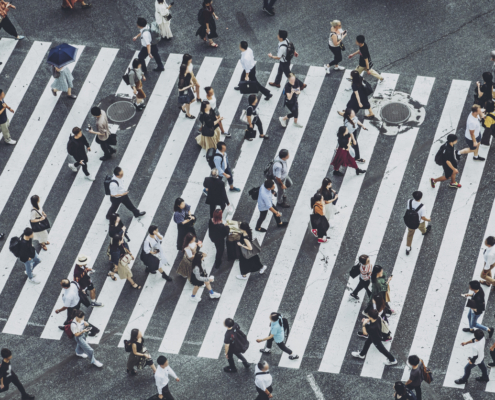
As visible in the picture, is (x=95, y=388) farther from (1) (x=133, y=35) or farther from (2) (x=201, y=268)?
(1) (x=133, y=35)

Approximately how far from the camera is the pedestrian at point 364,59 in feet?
77.0

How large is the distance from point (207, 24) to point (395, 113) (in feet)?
18.8

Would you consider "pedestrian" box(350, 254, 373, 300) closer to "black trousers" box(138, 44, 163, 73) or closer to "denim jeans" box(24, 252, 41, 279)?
"denim jeans" box(24, 252, 41, 279)

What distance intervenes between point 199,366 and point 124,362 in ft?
5.38

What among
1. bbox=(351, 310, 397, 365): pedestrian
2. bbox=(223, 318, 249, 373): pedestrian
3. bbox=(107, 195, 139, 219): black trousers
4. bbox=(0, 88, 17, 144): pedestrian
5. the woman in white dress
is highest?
the woman in white dress

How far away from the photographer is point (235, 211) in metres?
21.9

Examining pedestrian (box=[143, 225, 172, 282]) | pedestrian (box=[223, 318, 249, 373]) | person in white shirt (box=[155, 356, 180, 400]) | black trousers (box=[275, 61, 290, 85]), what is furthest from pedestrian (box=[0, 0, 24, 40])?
person in white shirt (box=[155, 356, 180, 400])

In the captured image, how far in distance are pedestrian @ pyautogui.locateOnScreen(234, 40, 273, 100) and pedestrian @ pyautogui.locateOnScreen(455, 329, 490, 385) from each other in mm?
8824

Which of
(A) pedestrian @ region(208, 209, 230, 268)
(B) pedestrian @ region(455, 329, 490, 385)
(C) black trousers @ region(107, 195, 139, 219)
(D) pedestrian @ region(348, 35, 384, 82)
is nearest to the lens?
(B) pedestrian @ region(455, 329, 490, 385)

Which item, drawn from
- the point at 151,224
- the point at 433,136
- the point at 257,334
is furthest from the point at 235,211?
the point at 433,136

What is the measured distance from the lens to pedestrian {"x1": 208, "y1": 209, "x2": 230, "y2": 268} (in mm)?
19953

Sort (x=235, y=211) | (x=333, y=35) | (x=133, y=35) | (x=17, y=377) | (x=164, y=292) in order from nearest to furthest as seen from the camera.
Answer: (x=17, y=377) → (x=164, y=292) → (x=235, y=211) → (x=333, y=35) → (x=133, y=35)

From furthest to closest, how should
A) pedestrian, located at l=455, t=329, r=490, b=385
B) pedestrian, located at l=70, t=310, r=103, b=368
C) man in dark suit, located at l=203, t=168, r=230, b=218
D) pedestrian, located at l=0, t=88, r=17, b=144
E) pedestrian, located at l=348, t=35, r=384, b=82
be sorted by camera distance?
pedestrian, located at l=348, t=35, r=384, b=82, pedestrian, located at l=0, t=88, r=17, b=144, man in dark suit, located at l=203, t=168, r=230, b=218, pedestrian, located at l=70, t=310, r=103, b=368, pedestrian, located at l=455, t=329, r=490, b=385

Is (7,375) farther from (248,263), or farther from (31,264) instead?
(248,263)
